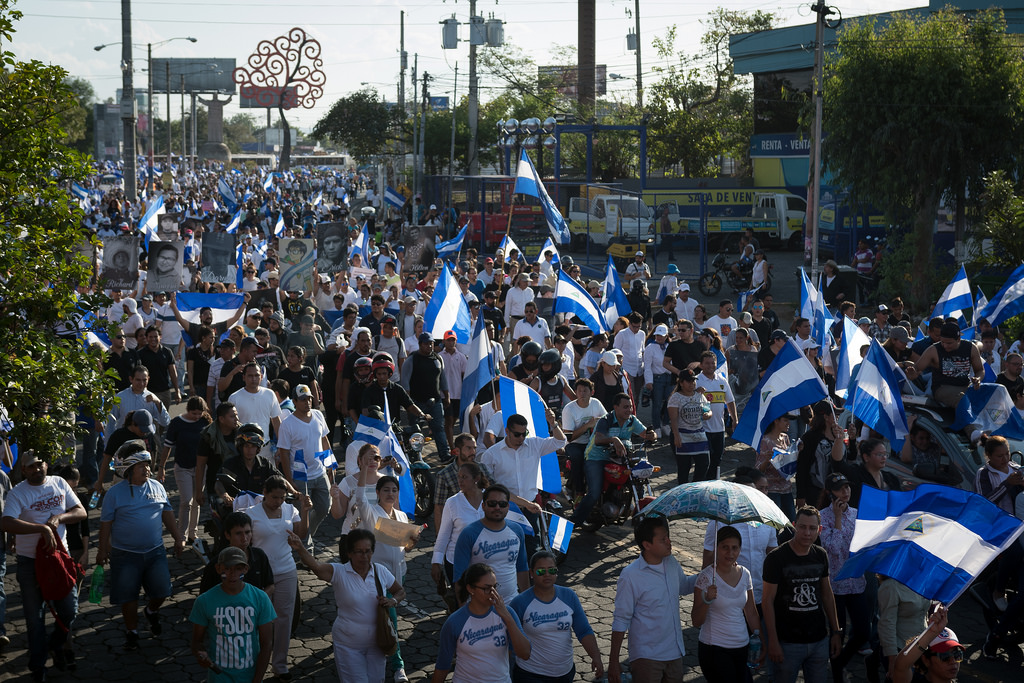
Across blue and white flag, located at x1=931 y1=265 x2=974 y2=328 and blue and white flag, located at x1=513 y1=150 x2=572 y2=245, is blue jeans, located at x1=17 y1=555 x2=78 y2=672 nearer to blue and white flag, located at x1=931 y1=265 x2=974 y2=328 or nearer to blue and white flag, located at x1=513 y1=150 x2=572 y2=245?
blue and white flag, located at x1=513 y1=150 x2=572 y2=245

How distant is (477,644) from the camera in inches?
232

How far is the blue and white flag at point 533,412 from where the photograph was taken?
30.1 ft

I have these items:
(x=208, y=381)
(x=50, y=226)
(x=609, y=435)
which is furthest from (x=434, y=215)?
(x=50, y=226)

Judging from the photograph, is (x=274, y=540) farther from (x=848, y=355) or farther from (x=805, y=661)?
(x=848, y=355)

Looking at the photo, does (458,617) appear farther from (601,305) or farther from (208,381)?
(601,305)

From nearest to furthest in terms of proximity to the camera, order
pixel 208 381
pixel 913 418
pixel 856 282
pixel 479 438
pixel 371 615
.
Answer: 1. pixel 371 615
2. pixel 913 418
3. pixel 479 438
4. pixel 208 381
5. pixel 856 282

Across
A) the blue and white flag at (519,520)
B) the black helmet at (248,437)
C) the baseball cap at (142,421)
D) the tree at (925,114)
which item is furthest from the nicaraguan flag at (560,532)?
the tree at (925,114)

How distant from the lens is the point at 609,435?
9852mm

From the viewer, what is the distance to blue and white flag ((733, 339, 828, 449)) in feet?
30.5

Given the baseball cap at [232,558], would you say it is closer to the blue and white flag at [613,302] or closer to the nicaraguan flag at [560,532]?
the nicaraguan flag at [560,532]

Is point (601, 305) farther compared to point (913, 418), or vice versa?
point (601, 305)

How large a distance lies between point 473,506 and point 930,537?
287cm

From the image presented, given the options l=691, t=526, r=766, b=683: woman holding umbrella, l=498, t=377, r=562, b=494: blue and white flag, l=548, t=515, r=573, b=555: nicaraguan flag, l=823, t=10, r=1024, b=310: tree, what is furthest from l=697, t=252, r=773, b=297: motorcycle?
l=691, t=526, r=766, b=683: woman holding umbrella

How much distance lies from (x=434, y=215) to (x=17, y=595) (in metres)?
28.8
